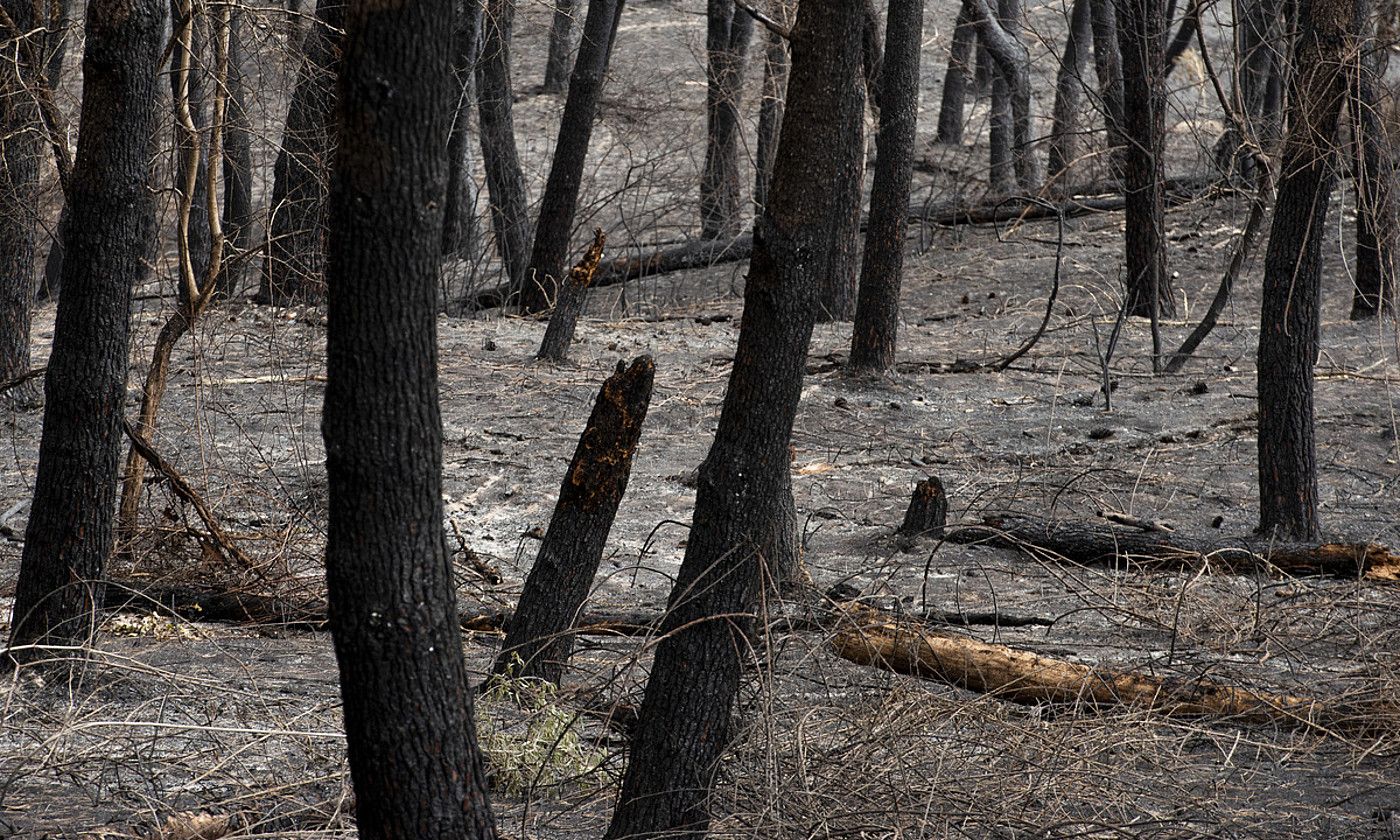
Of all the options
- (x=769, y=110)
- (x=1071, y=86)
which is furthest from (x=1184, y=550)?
(x=1071, y=86)

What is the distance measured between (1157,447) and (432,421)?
7.06 m

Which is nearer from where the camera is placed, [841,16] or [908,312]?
[841,16]

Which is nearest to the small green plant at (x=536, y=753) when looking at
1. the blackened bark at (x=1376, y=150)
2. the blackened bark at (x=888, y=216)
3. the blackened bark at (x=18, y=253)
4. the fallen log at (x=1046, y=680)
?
the fallen log at (x=1046, y=680)

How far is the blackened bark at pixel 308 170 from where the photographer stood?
20.5ft

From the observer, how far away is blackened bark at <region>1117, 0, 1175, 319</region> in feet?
34.8

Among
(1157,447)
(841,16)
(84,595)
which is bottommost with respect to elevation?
(84,595)

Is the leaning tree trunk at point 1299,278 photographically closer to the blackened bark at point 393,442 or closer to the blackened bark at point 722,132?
the blackened bark at point 393,442

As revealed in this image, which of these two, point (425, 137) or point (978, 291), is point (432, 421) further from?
point (978, 291)

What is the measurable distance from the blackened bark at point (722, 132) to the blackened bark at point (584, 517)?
34.1ft

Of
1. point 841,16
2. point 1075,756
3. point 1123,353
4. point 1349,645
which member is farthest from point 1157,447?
point 841,16

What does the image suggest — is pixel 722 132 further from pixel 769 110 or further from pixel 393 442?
pixel 393 442

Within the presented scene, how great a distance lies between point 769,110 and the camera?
15805 millimetres

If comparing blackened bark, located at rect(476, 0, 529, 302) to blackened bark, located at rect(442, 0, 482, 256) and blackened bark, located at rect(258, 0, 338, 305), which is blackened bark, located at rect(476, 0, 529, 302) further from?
blackened bark, located at rect(258, 0, 338, 305)

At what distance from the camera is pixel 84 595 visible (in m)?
4.73
